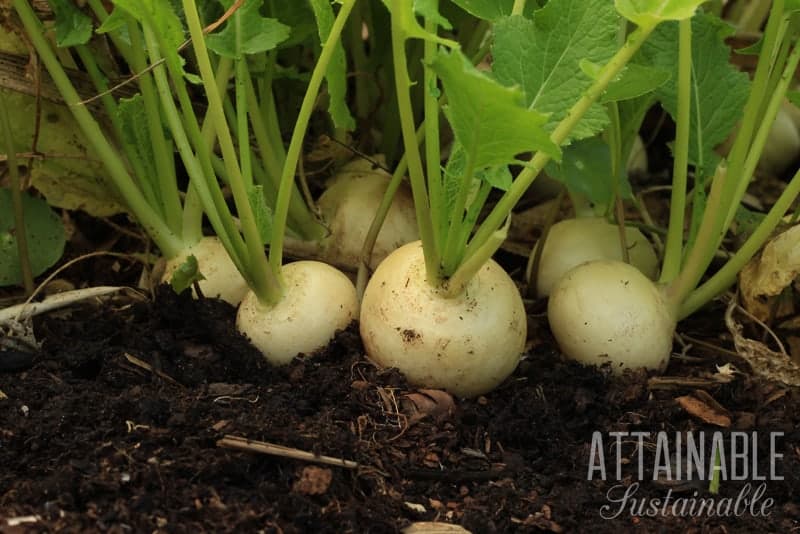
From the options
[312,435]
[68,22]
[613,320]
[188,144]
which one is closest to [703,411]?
[613,320]

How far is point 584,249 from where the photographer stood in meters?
1.37

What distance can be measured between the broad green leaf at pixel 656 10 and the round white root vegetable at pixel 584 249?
1.69ft

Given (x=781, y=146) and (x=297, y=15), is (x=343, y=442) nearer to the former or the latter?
(x=297, y=15)

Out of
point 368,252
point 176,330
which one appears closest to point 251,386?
point 176,330

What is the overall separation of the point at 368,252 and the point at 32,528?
617 mm

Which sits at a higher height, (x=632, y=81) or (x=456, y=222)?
(x=632, y=81)

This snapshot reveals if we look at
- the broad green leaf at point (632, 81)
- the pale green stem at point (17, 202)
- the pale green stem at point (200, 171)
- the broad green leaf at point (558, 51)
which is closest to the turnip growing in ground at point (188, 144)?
the pale green stem at point (200, 171)

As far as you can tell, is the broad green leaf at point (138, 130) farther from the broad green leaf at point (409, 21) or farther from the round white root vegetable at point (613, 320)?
the round white root vegetable at point (613, 320)

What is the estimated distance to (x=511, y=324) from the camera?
1.14 m

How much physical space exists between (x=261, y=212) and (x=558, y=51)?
428 mm

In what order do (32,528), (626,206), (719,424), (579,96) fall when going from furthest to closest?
(626,206) < (719,424) < (579,96) < (32,528)

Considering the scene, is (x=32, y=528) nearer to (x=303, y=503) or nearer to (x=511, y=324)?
(x=303, y=503)

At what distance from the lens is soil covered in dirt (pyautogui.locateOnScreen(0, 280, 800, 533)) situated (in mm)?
893

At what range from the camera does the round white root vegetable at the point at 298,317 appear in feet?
3.89
